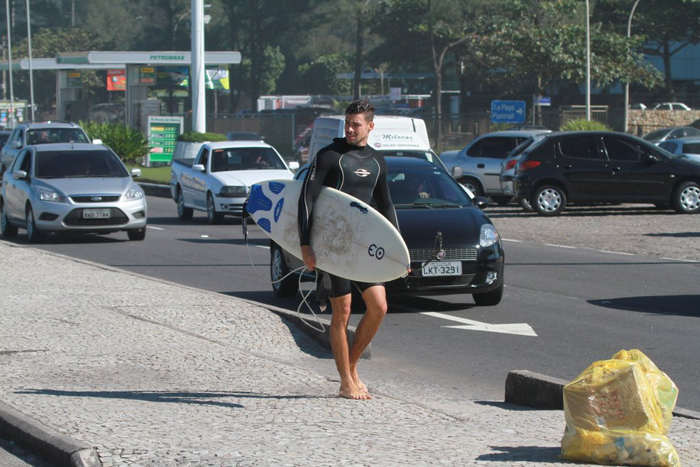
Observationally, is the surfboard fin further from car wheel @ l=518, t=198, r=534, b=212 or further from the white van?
car wheel @ l=518, t=198, r=534, b=212

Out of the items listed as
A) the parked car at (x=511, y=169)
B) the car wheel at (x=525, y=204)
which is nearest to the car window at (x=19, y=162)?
the parked car at (x=511, y=169)

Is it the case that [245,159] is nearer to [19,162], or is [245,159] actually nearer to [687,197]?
[19,162]


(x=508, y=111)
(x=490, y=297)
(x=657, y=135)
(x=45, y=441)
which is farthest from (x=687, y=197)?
(x=657, y=135)

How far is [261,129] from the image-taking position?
2386 inches

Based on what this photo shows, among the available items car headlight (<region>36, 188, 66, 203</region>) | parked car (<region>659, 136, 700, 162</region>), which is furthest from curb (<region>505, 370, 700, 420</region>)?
parked car (<region>659, 136, 700, 162</region>)

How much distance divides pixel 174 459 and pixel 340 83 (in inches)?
4295

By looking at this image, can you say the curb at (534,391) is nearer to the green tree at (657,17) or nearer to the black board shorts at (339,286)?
the black board shorts at (339,286)

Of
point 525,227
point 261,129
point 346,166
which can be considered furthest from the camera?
point 261,129

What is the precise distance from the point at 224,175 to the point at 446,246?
1196cm

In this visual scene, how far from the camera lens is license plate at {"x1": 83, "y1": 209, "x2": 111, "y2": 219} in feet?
60.8

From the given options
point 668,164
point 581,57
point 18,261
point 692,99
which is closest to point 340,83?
point 692,99

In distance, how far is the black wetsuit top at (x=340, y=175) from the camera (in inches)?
258

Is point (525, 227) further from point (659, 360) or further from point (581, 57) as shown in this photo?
point (581, 57)

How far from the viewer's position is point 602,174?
22.6 meters
